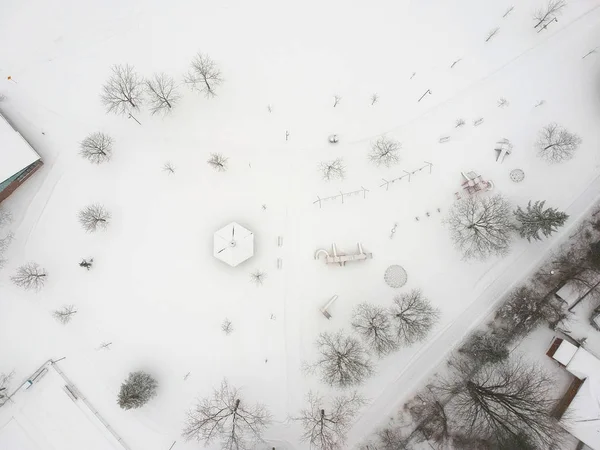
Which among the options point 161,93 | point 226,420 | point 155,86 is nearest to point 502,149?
point 161,93

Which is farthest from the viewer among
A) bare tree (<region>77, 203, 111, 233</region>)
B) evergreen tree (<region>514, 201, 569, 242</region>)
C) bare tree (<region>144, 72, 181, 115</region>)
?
bare tree (<region>144, 72, 181, 115</region>)

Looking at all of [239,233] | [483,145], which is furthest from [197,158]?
[483,145]

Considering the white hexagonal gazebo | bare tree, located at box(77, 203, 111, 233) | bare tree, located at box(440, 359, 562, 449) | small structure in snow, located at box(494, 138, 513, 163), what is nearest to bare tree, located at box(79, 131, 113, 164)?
bare tree, located at box(77, 203, 111, 233)

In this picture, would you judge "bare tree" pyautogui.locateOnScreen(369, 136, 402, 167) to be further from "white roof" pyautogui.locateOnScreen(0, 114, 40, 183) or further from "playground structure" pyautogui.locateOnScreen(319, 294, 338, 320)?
"white roof" pyautogui.locateOnScreen(0, 114, 40, 183)

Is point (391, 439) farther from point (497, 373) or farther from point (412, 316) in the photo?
point (497, 373)

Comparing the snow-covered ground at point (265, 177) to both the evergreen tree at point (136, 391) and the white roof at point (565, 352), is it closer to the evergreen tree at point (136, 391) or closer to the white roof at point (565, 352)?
the evergreen tree at point (136, 391)

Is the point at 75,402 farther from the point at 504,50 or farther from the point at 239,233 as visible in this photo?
the point at 504,50

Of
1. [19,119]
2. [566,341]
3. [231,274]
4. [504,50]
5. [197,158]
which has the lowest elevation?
[566,341]
